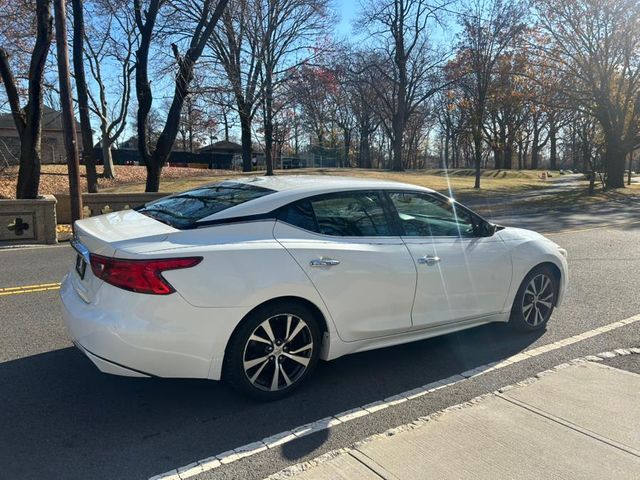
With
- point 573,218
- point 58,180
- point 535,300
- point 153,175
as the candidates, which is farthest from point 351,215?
point 58,180

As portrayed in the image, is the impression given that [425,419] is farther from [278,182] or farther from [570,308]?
[570,308]

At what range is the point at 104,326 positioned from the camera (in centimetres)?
324

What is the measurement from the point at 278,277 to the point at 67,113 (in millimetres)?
10754

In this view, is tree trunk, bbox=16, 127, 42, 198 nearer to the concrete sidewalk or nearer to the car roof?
the car roof

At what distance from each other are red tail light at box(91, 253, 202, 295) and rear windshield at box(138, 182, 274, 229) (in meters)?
0.41

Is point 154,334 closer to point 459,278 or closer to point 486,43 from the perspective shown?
point 459,278

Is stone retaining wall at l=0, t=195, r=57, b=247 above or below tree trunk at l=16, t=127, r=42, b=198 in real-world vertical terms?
below

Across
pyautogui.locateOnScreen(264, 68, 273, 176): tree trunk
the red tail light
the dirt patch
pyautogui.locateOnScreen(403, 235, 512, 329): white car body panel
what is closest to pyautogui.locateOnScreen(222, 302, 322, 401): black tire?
the red tail light

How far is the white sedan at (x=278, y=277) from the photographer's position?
10.6 ft

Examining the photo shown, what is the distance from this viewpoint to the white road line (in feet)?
9.45

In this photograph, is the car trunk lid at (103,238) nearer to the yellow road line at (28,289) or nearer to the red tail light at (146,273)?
the red tail light at (146,273)

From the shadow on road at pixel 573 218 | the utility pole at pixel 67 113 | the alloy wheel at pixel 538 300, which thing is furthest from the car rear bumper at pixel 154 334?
the shadow on road at pixel 573 218

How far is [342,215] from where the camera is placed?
4.05 metres

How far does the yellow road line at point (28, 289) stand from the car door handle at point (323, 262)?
456cm
